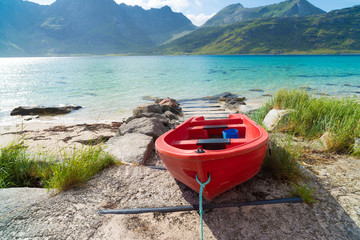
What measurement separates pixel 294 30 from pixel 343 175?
17468cm

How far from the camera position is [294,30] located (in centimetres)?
14600

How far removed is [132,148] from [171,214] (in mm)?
2492

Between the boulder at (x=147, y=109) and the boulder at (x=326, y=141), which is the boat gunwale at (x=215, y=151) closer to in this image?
the boulder at (x=326, y=141)

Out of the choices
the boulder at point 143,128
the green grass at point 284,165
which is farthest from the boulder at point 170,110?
the green grass at point 284,165

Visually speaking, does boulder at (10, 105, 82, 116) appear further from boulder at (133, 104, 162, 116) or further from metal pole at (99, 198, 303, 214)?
metal pole at (99, 198, 303, 214)

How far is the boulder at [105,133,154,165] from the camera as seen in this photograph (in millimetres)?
4680

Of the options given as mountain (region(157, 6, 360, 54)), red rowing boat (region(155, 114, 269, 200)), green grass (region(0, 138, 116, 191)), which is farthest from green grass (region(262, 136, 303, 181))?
mountain (region(157, 6, 360, 54))

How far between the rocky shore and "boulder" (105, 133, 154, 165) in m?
0.43

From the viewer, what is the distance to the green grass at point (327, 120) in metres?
4.73

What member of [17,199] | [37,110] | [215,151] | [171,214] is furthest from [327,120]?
[37,110]

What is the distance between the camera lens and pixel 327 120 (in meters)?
5.70

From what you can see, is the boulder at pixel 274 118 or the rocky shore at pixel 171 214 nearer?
the rocky shore at pixel 171 214

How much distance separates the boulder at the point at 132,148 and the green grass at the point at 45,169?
1.82 ft

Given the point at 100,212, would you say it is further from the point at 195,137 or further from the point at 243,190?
the point at 195,137
